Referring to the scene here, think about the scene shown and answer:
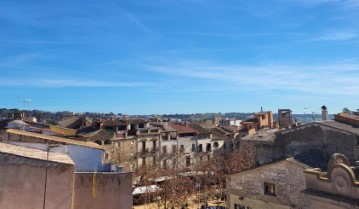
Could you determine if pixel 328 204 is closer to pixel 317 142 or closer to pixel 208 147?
pixel 317 142

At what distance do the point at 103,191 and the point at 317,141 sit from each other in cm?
1805

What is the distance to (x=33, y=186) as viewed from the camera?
37.7 feet

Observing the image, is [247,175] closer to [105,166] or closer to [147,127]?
[105,166]

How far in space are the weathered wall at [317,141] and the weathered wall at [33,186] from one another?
1979 cm

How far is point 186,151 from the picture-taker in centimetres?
6712

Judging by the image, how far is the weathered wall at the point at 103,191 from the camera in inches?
535

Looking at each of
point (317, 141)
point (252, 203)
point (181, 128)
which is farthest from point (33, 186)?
point (181, 128)

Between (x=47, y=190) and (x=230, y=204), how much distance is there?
17.1 m

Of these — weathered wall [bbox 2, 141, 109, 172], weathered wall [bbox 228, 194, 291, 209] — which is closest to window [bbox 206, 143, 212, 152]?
weathered wall [bbox 228, 194, 291, 209]

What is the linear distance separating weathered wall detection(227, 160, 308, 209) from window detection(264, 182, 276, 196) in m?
0.21

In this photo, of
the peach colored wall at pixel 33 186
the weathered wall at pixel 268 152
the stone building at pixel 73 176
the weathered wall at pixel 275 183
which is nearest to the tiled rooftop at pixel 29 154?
A: the stone building at pixel 73 176

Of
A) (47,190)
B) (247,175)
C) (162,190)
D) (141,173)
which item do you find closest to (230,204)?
(247,175)

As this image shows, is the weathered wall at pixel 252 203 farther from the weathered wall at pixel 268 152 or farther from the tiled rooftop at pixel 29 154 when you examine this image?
the tiled rooftop at pixel 29 154

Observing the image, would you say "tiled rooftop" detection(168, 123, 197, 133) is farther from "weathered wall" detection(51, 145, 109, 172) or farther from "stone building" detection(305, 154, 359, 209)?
"stone building" detection(305, 154, 359, 209)
